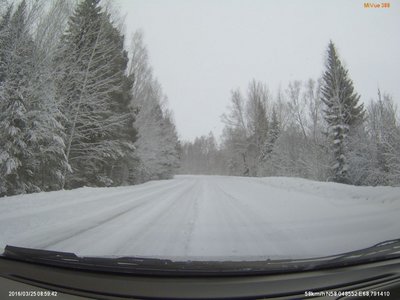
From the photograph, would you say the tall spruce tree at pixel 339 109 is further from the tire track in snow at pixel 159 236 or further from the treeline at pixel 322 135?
the tire track in snow at pixel 159 236

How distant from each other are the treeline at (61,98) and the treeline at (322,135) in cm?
1166

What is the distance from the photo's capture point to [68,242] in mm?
4609

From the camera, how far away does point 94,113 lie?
18.1 metres

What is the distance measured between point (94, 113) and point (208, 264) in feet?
57.0

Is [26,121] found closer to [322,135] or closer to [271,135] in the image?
[322,135]

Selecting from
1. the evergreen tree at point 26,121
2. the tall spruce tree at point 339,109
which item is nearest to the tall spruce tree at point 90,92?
the evergreen tree at point 26,121

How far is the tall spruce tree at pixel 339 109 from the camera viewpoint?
10.6 metres

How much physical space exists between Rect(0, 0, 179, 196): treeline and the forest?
5 cm

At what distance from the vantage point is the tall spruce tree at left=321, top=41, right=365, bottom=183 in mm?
10602

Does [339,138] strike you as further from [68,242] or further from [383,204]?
[68,242]

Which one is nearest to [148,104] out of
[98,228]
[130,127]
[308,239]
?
[130,127]

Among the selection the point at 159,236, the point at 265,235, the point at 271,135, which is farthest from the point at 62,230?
the point at 271,135

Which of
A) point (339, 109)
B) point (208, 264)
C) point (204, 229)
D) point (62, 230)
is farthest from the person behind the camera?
point (339, 109)

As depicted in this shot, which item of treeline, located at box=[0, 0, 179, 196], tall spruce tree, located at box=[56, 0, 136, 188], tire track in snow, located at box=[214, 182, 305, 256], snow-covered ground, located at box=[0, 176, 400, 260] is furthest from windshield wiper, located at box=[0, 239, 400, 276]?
tall spruce tree, located at box=[56, 0, 136, 188]
